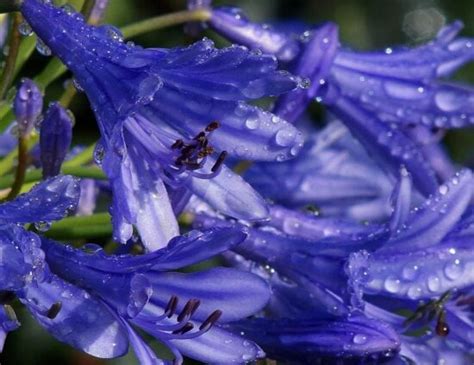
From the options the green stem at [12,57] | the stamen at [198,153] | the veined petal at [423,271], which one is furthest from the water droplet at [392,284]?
the green stem at [12,57]

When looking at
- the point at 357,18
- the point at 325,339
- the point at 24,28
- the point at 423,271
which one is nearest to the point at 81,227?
the point at 24,28

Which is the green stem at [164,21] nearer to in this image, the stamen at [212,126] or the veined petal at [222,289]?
the stamen at [212,126]

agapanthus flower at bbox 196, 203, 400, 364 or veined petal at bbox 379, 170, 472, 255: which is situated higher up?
veined petal at bbox 379, 170, 472, 255

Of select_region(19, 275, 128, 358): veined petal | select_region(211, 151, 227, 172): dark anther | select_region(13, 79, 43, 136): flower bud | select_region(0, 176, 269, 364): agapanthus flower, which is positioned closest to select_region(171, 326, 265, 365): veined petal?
select_region(0, 176, 269, 364): agapanthus flower

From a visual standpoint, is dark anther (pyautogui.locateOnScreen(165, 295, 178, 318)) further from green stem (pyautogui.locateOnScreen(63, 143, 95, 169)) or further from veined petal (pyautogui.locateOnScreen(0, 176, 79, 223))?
green stem (pyautogui.locateOnScreen(63, 143, 95, 169))

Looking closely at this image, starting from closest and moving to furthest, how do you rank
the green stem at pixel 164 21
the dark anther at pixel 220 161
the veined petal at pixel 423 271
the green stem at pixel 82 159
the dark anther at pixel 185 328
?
the dark anther at pixel 185 328
the dark anther at pixel 220 161
the veined petal at pixel 423 271
the green stem at pixel 82 159
the green stem at pixel 164 21

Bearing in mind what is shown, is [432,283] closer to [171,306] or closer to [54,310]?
[171,306]

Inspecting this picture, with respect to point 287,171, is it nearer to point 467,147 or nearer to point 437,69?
point 437,69
